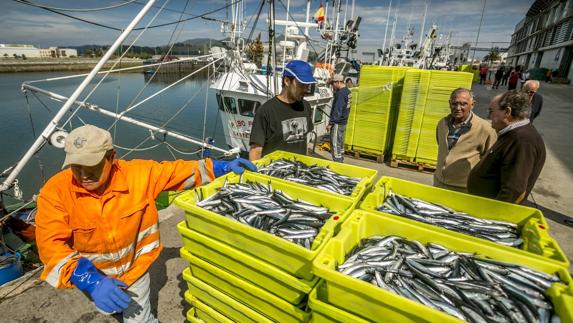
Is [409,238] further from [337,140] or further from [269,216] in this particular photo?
[337,140]

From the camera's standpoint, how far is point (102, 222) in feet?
7.11

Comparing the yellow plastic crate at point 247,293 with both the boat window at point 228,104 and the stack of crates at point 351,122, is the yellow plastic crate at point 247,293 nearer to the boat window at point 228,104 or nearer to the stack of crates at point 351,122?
the stack of crates at point 351,122

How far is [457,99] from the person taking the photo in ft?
12.4

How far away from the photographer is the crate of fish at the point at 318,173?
2.78 m

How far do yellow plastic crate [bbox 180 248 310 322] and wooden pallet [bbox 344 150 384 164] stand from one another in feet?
23.6

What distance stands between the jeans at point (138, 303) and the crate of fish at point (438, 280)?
1767 mm

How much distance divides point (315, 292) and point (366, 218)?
71cm

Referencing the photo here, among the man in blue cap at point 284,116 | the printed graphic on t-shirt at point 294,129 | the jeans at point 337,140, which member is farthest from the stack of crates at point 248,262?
the jeans at point 337,140

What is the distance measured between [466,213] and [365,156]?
6.62m

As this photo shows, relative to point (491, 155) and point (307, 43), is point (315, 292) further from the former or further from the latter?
point (307, 43)

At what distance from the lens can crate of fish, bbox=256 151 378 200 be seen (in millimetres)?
2777

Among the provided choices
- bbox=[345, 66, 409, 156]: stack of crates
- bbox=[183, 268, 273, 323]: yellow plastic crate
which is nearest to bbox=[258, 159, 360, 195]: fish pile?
bbox=[183, 268, 273, 323]: yellow plastic crate

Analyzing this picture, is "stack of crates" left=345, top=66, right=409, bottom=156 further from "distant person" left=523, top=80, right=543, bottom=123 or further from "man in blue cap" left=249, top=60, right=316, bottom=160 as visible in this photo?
"man in blue cap" left=249, top=60, right=316, bottom=160

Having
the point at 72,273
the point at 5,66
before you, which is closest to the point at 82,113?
the point at 72,273
